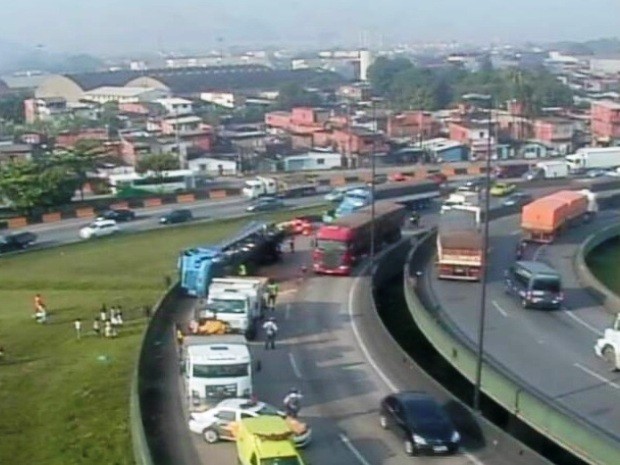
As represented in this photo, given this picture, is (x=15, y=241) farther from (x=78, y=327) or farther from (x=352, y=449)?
(x=352, y=449)

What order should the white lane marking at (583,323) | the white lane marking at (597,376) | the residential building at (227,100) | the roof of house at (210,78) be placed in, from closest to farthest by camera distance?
the white lane marking at (597,376) < the white lane marking at (583,323) < the residential building at (227,100) < the roof of house at (210,78)

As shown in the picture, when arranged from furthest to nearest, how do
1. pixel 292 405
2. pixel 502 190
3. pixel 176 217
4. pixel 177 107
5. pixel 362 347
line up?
pixel 177 107, pixel 502 190, pixel 176 217, pixel 362 347, pixel 292 405

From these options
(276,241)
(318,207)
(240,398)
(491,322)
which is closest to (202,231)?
(318,207)

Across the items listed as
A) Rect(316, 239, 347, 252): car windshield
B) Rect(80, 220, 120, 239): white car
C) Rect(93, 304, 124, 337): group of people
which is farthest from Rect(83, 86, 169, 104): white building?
Rect(93, 304, 124, 337): group of people

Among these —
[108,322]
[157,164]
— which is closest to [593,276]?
[108,322]

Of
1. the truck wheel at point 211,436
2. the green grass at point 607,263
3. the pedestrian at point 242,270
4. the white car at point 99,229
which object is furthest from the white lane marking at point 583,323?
the white car at point 99,229

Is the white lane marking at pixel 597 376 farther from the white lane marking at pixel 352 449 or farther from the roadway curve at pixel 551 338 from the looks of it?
the white lane marking at pixel 352 449

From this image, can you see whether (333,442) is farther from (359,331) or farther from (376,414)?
(359,331)
